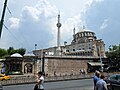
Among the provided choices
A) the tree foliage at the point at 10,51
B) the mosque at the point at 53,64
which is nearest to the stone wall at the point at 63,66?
the mosque at the point at 53,64

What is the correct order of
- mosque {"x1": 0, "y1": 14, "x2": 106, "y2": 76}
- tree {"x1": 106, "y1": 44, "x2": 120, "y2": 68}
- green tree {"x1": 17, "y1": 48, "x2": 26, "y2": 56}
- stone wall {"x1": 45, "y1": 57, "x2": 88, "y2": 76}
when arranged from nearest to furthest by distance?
mosque {"x1": 0, "y1": 14, "x2": 106, "y2": 76}, stone wall {"x1": 45, "y1": 57, "x2": 88, "y2": 76}, tree {"x1": 106, "y1": 44, "x2": 120, "y2": 68}, green tree {"x1": 17, "y1": 48, "x2": 26, "y2": 56}

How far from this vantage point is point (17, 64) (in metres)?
62.2

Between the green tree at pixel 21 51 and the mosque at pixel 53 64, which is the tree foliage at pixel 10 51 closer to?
the green tree at pixel 21 51

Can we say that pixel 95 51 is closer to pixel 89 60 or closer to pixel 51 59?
pixel 89 60

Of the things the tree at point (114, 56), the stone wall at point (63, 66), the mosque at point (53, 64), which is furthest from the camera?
the tree at point (114, 56)

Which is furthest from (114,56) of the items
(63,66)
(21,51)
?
(21,51)

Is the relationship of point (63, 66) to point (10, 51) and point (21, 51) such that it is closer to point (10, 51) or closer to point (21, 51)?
→ point (21, 51)

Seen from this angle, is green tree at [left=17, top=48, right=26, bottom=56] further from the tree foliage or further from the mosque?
the mosque

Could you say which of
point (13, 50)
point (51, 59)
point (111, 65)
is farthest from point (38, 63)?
point (13, 50)

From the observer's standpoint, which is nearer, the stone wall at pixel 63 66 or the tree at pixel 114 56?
the stone wall at pixel 63 66

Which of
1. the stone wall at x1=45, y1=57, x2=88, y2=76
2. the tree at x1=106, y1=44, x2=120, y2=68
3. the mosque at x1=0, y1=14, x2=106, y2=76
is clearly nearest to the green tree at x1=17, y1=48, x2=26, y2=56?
the mosque at x1=0, y1=14, x2=106, y2=76

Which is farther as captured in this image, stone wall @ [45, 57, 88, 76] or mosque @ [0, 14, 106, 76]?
stone wall @ [45, 57, 88, 76]

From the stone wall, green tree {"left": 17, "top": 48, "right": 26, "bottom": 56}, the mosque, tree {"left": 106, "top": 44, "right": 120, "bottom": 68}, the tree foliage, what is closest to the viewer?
the mosque

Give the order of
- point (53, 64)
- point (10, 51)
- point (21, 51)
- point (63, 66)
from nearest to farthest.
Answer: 1. point (53, 64)
2. point (63, 66)
3. point (21, 51)
4. point (10, 51)
